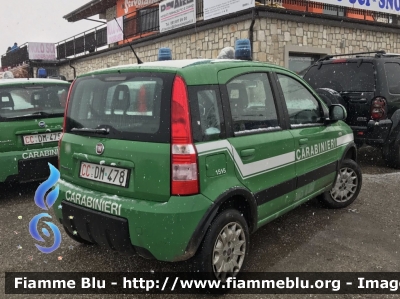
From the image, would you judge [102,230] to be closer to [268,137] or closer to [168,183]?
[168,183]

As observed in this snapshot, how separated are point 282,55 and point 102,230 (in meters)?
8.67

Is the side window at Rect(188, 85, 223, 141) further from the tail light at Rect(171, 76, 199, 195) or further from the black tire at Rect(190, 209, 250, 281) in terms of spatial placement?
the black tire at Rect(190, 209, 250, 281)

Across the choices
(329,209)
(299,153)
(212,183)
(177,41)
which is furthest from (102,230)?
(177,41)

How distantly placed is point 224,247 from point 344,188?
2532 mm

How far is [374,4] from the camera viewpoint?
39.2ft

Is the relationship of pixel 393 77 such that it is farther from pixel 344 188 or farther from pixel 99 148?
pixel 99 148

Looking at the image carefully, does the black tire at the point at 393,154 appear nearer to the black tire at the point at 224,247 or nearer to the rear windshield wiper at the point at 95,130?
the black tire at the point at 224,247

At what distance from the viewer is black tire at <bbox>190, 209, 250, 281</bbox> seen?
8.53 ft

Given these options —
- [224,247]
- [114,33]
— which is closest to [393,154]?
[224,247]

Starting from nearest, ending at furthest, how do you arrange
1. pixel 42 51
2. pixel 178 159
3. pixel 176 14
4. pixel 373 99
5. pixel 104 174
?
pixel 178 159
pixel 104 174
pixel 373 99
pixel 176 14
pixel 42 51

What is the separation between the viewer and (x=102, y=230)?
2.67m

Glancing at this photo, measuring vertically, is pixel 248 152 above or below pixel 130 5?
below

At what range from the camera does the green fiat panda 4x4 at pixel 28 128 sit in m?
4.77

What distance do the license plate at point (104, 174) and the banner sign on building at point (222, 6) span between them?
26.3ft
